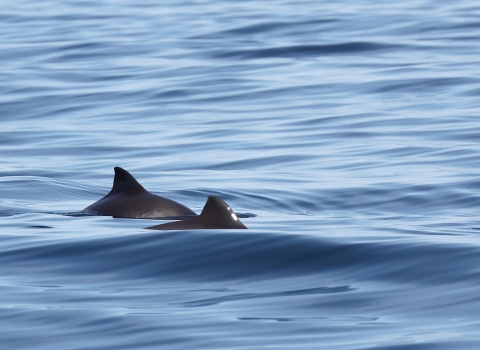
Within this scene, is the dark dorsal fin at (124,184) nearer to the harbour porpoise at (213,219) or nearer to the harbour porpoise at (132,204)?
the harbour porpoise at (132,204)

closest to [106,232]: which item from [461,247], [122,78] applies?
[461,247]

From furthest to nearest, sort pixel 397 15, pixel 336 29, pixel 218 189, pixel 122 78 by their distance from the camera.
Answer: pixel 397 15 → pixel 336 29 → pixel 122 78 → pixel 218 189

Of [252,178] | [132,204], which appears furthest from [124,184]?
[252,178]

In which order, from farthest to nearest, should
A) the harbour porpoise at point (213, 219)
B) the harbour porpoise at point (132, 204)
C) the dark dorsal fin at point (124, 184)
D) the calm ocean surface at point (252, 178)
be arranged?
1. the dark dorsal fin at point (124, 184)
2. the harbour porpoise at point (132, 204)
3. the harbour porpoise at point (213, 219)
4. the calm ocean surface at point (252, 178)

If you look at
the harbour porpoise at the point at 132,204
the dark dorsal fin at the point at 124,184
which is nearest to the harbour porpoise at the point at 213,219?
the harbour porpoise at the point at 132,204

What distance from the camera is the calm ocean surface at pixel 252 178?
6.28 metres

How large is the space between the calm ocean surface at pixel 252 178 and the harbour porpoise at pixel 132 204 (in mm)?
234

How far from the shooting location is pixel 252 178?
1390cm

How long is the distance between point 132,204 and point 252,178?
3.62 m

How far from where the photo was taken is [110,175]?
14.6m

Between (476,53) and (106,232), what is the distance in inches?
721

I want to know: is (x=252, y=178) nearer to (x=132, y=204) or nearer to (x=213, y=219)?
(x=132, y=204)

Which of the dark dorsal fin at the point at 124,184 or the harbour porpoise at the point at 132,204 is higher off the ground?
the dark dorsal fin at the point at 124,184

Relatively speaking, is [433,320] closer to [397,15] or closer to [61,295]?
[61,295]
